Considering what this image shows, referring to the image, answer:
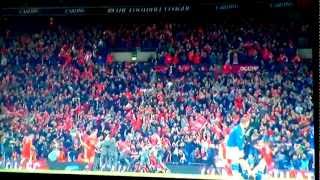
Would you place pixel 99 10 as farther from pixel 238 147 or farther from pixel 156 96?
pixel 238 147

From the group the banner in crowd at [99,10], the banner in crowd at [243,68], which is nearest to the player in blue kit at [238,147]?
the banner in crowd at [243,68]

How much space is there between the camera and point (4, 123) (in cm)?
198

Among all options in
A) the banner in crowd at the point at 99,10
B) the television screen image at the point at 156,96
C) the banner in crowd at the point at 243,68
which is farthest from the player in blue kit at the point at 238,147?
the banner in crowd at the point at 99,10

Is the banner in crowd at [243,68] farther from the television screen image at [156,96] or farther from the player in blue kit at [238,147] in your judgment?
the player in blue kit at [238,147]

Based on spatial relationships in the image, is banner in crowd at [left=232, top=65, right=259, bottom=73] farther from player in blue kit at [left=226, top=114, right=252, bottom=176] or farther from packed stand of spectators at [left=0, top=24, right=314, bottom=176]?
player in blue kit at [left=226, top=114, right=252, bottom=176]

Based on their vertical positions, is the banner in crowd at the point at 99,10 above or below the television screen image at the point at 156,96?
above

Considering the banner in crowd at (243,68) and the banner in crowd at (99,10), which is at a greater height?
the banner in crowd at (99,10)

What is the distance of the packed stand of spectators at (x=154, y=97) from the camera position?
5.88ft

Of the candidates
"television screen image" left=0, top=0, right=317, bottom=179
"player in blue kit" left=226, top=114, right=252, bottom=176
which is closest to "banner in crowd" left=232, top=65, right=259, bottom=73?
"television screen image" left=0, top=0, right=317, bottom=179

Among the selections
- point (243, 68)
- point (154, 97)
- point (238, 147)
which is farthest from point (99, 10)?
point (238, 147)

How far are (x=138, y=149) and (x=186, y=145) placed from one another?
0.52 feet

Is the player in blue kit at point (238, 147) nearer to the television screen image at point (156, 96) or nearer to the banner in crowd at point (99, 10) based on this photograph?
Result: the television screen image at point (156, 96)

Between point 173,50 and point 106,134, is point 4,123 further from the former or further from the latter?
point 173,50

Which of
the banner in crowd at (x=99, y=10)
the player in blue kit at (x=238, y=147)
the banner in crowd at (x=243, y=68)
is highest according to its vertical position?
the banner in crowd at (x=99, y=10)
